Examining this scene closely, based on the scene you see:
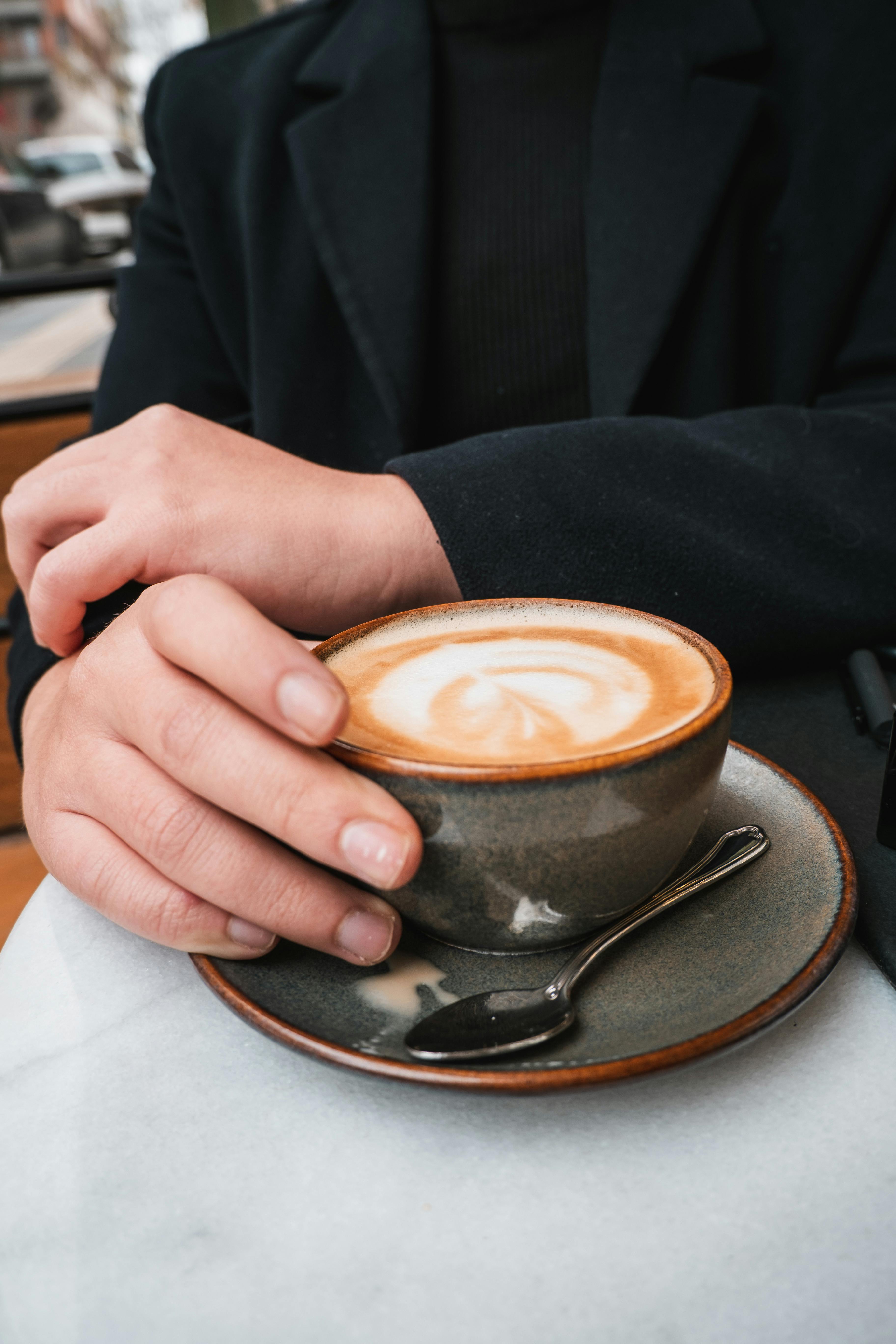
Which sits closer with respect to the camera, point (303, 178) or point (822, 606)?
point (822, 606)

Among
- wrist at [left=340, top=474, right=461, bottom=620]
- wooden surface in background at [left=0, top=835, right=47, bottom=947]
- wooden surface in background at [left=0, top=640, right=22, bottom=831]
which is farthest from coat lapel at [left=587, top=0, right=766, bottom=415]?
wooden surface in background at [left=0, top=640, right=22, bottom=831]

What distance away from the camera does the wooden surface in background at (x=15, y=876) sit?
1.19 meters

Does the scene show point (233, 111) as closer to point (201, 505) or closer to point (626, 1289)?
point (201, 505)

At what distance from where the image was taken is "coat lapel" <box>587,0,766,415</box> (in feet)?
3.27

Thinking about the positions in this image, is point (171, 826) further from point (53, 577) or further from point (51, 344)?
point (51, 344)

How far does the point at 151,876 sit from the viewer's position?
393 millimetres

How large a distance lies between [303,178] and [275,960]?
98 centimetres

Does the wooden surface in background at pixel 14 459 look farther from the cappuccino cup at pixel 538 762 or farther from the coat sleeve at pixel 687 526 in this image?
the cappuccino cup at pixel 538 762

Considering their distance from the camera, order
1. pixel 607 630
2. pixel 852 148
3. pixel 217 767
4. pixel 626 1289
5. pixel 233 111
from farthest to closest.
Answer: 1. pixel 233 111
2. pixel 852 148
3. pixel 607 630
4. pixel 217 767
5. pixel 626 1289

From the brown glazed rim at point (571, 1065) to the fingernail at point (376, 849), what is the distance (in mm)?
59

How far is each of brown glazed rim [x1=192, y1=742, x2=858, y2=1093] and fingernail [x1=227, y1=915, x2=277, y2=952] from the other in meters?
0.03

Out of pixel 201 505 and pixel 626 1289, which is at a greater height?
pixel 201 505

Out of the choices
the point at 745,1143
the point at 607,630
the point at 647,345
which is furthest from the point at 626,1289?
the point at 647,345

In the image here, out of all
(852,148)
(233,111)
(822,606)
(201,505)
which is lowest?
(822,606)
